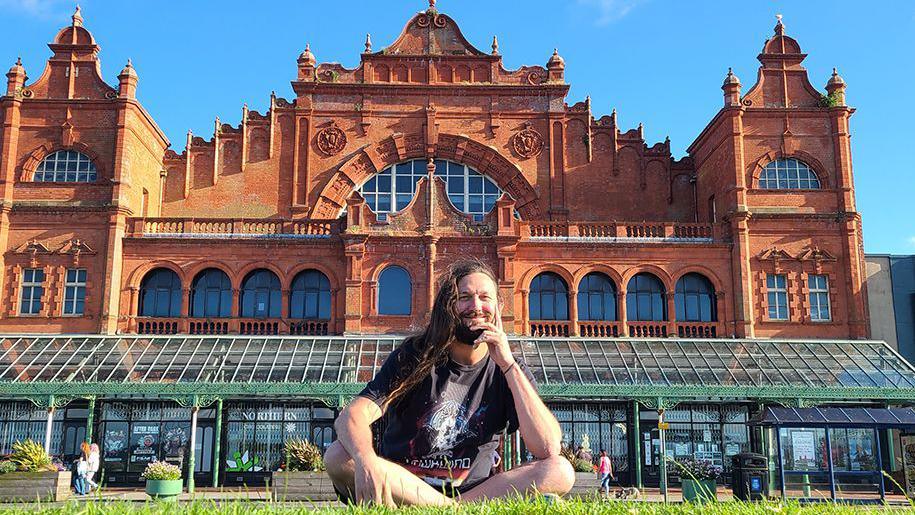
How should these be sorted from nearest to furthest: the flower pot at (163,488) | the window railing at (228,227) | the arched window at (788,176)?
the flower pot at (163,488)
the window railing at (228,227)
the arched window at (788,176)

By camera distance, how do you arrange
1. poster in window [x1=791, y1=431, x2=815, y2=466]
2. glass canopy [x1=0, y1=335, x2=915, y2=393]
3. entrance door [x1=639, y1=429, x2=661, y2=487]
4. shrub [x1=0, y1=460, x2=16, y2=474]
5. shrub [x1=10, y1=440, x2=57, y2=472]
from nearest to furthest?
shrub [x1=0, y1=460, x2=16, y2=474] → shrub [x1=10, y1=440, x2=57, y2=472] → poster in window [x1=791, y1=431, x2=815, y2=466] → glass canopy [x1=0, y1=335, x2=915, y2=393] → entrance door [x1=639, y1=429, x2=661, y2=487]

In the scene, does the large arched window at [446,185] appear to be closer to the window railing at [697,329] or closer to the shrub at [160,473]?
the window railing at [697,329]

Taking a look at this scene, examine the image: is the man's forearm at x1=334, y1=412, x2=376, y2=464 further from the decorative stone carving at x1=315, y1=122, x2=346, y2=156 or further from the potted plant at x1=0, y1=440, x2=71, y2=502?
the decorative stone carving at x1=315, y1=122, x2=346, y2=156

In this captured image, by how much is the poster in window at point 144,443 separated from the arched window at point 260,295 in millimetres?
4510

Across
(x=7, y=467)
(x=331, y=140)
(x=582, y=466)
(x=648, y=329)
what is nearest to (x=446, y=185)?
(x=331, y=140)

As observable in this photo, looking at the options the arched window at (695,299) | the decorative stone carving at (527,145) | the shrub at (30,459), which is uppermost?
the decorative stone carving at (527,145)

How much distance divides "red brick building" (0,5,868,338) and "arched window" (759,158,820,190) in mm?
56

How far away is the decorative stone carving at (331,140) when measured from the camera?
32125mm

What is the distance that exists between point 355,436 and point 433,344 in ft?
2.44

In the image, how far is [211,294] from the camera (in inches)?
1128

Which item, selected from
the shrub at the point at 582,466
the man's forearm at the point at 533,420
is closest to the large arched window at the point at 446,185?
the shrub at the point at 582,466

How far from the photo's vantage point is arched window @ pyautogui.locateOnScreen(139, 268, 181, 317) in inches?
1117

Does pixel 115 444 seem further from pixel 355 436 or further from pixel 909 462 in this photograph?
pixel 355 436

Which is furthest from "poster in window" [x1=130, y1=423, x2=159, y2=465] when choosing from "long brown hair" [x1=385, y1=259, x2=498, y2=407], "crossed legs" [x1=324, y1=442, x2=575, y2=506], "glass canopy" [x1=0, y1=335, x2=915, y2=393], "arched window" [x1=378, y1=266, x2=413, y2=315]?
"crossed legs" [x1=324, y1=442, x2=575, y2=506]
